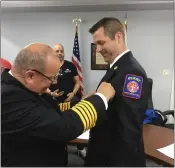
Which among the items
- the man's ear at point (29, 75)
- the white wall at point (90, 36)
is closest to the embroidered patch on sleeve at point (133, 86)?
the man's ear at point (29, 75)

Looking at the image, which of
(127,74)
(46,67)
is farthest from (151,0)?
(46,67)

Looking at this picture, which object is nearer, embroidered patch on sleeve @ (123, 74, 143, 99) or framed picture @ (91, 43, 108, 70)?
embroidered patch on sleeve @ (123, 74, 143, 99)

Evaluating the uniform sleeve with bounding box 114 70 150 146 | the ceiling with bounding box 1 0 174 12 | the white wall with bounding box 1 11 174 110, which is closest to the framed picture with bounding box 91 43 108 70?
the white wall with bounding box 1 11 174 110

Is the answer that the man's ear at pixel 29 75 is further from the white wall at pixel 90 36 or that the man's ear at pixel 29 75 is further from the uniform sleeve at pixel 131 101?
the white wall at pixel 90 36

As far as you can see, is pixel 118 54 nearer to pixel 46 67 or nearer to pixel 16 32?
pixel 46 67

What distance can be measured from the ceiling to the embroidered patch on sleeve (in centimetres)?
241

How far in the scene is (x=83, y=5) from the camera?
359 centimetres

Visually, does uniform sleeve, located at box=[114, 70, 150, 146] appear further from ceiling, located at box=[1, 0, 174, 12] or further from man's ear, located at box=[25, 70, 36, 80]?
ceiling, located at box=[1, 0, 174, 12]

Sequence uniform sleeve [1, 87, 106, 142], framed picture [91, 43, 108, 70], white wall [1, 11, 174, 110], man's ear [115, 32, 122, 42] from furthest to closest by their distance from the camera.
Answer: framed picture [91, 43, 108, 70]
white wall [1, 11, 174, 110]
man's ear [115, 32, 122, 42]
uniform sleeve [1, 87, 106, 142]

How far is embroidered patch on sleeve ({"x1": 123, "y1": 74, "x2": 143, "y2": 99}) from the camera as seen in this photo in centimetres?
121

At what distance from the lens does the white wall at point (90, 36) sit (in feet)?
13.3

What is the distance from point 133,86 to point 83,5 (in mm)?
2736

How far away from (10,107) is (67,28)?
12.0 feet

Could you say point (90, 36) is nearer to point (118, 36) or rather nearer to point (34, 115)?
point (118, 36)
